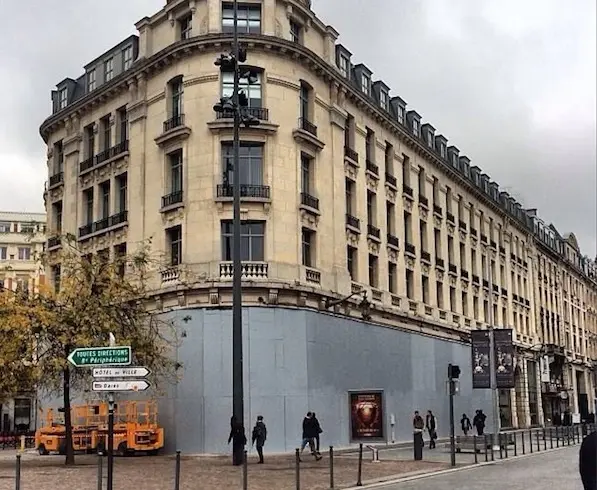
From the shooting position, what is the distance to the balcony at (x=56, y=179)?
4392 centimetres

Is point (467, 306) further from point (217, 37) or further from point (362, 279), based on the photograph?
point (217, 37)

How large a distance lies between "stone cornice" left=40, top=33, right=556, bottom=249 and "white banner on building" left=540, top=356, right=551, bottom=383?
27356 mm

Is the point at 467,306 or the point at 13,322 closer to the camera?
the point at 13,322

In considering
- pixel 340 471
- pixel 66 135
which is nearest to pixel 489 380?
pixel 340 471

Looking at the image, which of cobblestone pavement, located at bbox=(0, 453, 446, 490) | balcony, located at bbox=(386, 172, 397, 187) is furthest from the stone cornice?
cobblestone pavement, located at bbox=(0, 453, 446, 490)

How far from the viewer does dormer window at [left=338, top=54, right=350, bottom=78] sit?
134 ft

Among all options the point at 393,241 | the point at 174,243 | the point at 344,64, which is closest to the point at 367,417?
the point at 174,243

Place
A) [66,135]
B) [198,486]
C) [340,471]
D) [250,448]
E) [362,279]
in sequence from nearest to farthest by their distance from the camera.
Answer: [198,486] < [340,471] < [250,448] < [362,279] < [66,135]

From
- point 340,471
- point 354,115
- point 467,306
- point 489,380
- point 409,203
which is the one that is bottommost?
point 340,471

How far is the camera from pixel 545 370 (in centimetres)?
7025

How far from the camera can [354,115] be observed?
41156 mm

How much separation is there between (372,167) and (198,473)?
22.1m

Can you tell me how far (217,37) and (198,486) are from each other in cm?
2021

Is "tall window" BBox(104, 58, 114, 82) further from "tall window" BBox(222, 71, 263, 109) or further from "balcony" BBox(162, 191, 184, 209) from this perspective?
"balcony" BBox(162, 191, 184, 209)
